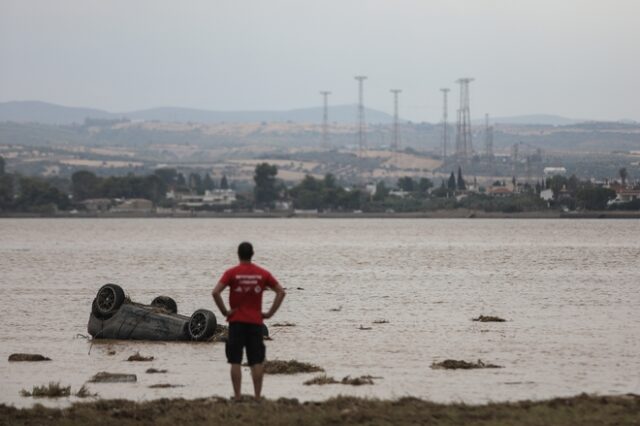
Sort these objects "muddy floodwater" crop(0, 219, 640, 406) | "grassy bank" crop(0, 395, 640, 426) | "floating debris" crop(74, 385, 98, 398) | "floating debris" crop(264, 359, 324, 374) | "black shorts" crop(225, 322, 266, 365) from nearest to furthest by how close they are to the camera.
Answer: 1. "grassy bank" crop(0, 395, 640, 426)
2. "black shorts" crop(225, 322, 266, 365)
3. "floating debris" crop(74, 385, 98, 398)
4. "muddy floodwater" crop(0, 219, 640, 406)
5. "floating debris" crop(264, 359, 324, 374)

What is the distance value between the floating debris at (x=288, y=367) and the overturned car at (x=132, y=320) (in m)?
5.74

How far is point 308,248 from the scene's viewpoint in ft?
389

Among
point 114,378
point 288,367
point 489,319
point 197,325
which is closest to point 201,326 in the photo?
point 197,325

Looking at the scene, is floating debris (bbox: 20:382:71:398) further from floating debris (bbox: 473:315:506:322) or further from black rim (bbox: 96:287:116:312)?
floating debris (bbox: 473:315:506:322)

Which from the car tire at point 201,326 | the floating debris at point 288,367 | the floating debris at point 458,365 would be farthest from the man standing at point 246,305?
the car tire at point 201,326

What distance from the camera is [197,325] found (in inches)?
1241

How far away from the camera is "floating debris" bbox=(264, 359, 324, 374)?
84.0 ft

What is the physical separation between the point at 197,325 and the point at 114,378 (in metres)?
6.95

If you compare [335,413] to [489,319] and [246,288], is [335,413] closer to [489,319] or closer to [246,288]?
[246,288]

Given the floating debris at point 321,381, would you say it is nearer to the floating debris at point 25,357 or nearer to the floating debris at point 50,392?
the floating debris at point 50,392

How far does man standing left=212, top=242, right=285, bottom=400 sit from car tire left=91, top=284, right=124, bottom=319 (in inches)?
544

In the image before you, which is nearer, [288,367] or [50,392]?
[50,392]

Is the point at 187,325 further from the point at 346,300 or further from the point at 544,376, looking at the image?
the point at 346,300

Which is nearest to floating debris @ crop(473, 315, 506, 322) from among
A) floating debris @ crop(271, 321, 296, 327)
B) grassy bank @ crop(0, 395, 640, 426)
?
floating debris @ crop(271, 321, 296, 327)
